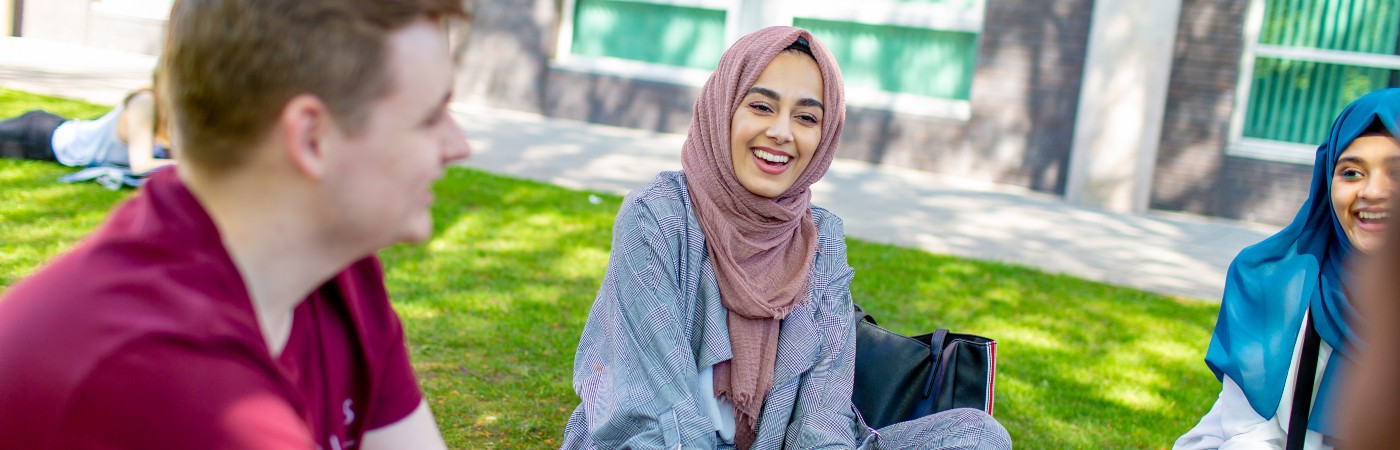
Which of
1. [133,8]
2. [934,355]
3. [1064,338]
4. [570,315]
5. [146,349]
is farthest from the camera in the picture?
[133,8]

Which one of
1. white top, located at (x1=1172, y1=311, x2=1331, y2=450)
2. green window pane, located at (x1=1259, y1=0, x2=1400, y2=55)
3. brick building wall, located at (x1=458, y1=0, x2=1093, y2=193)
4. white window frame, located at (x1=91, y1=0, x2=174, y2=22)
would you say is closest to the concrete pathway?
brick building wall, located at (x1=458, y1=0, x2=1093, y2=193)

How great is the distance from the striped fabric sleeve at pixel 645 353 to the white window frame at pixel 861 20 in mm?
8505

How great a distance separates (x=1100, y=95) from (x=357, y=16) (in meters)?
9.69

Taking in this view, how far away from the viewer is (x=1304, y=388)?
3109 millimetres

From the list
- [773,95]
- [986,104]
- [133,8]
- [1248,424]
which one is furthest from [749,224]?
[133,8]

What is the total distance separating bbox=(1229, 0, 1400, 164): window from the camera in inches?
386

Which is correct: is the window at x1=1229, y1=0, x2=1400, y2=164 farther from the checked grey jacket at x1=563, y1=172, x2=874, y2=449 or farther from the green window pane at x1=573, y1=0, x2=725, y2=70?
the checked grey jacket at x1=563, y1=172, x2=874, y2=449

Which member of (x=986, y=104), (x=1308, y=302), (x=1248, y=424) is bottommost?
(x=1248, y=424)

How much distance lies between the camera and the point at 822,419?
3.20 m

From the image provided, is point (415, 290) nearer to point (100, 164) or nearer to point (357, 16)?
point (100, 164)

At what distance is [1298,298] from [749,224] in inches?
56.8

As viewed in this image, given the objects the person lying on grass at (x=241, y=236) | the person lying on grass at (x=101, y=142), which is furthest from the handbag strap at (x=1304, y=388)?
the person lying on grass at (x=101, y=142)

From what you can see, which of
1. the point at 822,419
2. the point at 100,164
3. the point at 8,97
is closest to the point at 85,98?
the point at 8,97

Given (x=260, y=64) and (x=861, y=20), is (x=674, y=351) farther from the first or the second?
(x=861, y=20)
